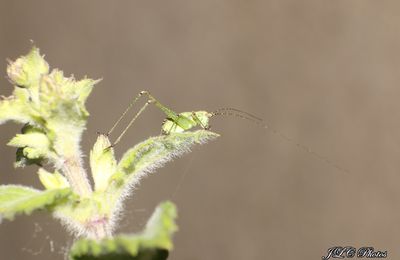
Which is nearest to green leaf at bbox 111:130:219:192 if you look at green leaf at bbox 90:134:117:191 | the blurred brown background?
green leaf at bbox 90:134:117:191

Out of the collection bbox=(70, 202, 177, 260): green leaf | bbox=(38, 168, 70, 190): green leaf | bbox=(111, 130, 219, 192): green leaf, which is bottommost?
bbox=(70, 202, 177, 260): green leaf

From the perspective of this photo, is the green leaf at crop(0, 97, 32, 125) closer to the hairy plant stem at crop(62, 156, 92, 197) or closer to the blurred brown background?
the hairy plant stem at crop(62, 156, 92, 197)

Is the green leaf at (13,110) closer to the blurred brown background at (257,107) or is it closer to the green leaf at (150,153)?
the green leaf at (150,153)

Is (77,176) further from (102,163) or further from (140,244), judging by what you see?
(140,244)

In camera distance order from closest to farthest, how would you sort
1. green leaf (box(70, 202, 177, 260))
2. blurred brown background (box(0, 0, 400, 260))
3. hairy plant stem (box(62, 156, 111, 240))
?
green leaf (box(70, 202, 177, 260)) < hairy plant stem (box(62, 156, 111, 240)) < blurred brown background (box(0, 0, 400, 260))

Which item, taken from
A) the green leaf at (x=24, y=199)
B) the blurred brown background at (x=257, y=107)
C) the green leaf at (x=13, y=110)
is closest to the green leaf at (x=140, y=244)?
the green leaf at (x=24, y=199)

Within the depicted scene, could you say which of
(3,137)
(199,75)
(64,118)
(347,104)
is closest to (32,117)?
(64,118)

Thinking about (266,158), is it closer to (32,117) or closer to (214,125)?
(214,125)
